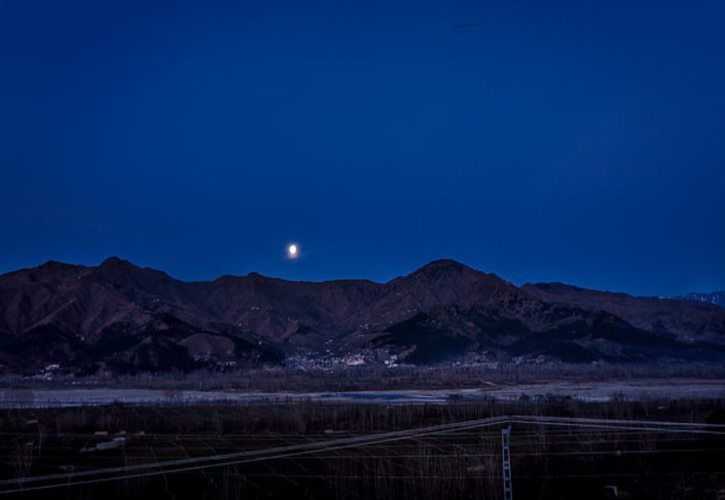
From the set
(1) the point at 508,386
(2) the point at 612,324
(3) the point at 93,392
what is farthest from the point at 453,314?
(3) the point at 93,392

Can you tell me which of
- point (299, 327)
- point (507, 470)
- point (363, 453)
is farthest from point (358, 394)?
point (299, 327)

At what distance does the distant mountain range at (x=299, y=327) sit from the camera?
A: 121m

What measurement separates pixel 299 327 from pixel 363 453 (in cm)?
14896

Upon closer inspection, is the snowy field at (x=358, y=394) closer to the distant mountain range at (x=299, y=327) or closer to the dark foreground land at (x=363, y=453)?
the dark foreground land at (x=363, y=453)

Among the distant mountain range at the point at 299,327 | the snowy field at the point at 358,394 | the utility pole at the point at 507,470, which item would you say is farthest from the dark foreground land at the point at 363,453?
the distant mountain range at the point at 299,327

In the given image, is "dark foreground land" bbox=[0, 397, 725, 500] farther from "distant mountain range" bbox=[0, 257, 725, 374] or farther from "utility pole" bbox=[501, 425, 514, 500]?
"distant mountain range" bbox=[0, 257, 725, 374]

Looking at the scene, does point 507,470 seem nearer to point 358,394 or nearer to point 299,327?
point 358,394

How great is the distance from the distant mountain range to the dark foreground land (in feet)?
233

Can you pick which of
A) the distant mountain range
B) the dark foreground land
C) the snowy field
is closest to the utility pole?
the dark foreground land

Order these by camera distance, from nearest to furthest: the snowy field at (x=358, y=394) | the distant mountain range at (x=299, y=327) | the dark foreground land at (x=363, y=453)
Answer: the dark foreground land at (x=363, y=453)
the snowy field at (x=358, y=394)
the distant mountain range at (x=299, y=327)

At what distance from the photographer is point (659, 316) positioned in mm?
172750

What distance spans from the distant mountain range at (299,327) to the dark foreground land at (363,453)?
70874mm

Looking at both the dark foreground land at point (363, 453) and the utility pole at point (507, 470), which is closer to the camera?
the utility pole at point (507, 470)

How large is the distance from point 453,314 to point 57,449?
134 meters
